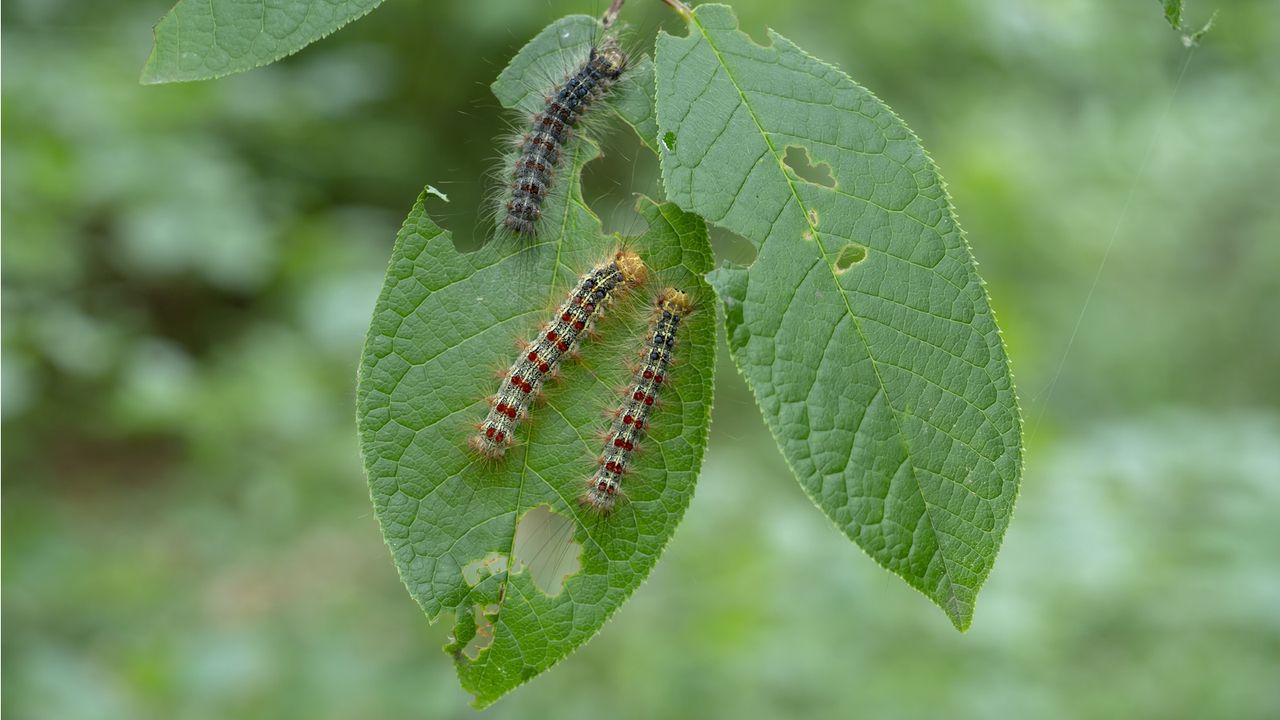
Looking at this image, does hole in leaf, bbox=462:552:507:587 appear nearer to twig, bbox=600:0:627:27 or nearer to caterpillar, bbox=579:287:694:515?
caterpillar, bbox=579:287:694:515

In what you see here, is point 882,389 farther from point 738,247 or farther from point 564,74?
point 564,74

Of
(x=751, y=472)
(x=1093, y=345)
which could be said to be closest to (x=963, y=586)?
(x=751, y=472)

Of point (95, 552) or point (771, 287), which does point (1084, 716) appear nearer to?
point (771, 287)

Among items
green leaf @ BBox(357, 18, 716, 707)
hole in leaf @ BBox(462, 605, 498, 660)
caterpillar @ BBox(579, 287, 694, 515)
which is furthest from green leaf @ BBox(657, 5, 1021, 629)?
hole in leaf @ BBox(462, 605, 498, 660)

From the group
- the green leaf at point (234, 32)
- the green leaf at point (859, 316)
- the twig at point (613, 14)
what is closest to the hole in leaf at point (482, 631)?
the green leaf at point (859, 316)

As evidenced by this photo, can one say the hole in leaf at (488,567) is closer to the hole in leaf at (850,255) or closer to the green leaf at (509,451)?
the green leaf at (509,451)

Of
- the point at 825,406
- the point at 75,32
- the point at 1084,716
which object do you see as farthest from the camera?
the point at 75,32
